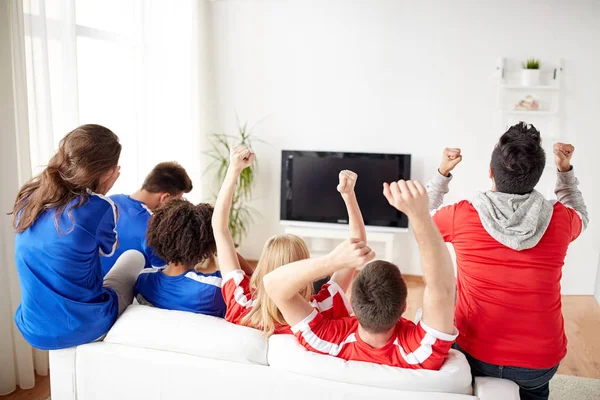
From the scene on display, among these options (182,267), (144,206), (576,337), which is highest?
(144,206)

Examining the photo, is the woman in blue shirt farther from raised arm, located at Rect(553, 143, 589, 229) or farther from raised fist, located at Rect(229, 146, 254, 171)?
raised arm, located at Rect(553, 143, 589, 229)

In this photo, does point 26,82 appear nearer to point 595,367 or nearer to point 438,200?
point 438,200

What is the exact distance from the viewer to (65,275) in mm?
1835

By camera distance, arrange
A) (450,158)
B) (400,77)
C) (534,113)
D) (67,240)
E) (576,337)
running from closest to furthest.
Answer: (67,240), (450,158), (576,337), (534,113), (400,77)

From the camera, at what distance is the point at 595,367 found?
3.40 m

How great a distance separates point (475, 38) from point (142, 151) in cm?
298

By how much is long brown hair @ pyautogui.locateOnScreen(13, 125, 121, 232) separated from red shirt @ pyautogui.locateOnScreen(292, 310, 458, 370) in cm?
85

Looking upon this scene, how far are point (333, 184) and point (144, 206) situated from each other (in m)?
2.49

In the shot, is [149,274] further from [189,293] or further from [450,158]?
[450,158]

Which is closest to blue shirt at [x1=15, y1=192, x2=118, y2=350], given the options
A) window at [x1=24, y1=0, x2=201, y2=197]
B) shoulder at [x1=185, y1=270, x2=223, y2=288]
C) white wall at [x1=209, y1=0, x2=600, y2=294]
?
shoulder at [x1=185, y1=270, x2=223, y2=288]

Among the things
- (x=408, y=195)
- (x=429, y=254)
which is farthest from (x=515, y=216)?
(x=408, y=195)

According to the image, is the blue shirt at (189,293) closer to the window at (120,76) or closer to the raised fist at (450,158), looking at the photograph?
the raised fist at (450,158)

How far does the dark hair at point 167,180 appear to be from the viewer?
9.74ft

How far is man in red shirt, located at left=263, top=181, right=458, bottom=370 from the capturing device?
130cm
